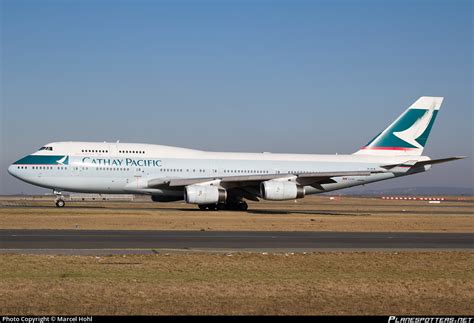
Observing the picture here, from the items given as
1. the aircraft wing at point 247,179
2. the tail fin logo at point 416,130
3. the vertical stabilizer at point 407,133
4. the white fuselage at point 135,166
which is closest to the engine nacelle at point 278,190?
the aircraft wing at point 247,179

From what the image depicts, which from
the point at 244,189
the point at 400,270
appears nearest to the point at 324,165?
the point at 244,189

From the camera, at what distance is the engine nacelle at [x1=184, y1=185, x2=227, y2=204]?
43.6 meters

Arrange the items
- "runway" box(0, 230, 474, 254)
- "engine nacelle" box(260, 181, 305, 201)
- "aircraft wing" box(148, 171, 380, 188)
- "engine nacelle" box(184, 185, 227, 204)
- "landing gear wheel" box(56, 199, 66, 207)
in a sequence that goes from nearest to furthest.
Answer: "runway" box(0, 230, 474, 254), "engine nacelle" box(184, 185, 227, 204), "engine nacelle" box(260, 181, 305, 201), "aircraft wing" box(148, 171, 380, 188), "landing gear wheel" box(56, 199, 66, 207)

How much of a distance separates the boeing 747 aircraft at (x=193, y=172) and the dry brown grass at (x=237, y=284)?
26816mm

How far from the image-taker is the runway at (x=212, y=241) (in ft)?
66.2

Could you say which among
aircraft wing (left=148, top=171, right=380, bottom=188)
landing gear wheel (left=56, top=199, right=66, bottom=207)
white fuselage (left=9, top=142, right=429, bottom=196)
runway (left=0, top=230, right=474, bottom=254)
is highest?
white fuselage (left=9, top=142, right=429, bottom=196)

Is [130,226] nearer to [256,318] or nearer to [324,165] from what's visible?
[256,318]

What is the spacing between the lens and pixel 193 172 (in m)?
47.9

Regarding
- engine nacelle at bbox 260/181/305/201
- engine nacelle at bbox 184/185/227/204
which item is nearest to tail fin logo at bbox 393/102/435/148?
engine nacelle at bbox 260/181/305/201

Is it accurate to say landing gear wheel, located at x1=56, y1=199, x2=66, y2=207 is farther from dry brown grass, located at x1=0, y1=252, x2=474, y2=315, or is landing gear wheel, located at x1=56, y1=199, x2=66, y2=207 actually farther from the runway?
Answer: dry brown grass, located at x1=0, y1=252, x2=474, y2=315

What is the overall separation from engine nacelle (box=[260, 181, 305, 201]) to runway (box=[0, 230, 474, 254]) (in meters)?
16.9

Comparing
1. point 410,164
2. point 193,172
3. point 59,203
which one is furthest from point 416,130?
point 59,203

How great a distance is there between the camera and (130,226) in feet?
96.3

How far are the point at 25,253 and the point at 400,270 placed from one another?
1023 cm
